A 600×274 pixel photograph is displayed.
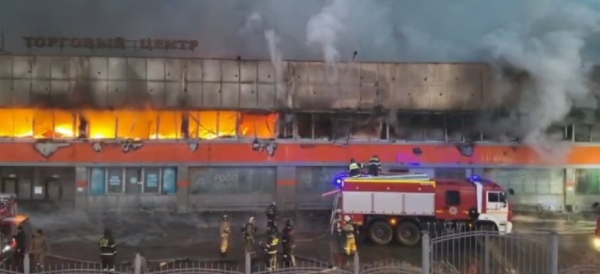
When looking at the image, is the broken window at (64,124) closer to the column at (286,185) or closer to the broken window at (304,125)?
the column at (286,185)

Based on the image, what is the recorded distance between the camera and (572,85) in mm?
21656

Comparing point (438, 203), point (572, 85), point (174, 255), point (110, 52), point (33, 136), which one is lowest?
point (174, 255)

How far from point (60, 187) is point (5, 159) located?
2.22 m

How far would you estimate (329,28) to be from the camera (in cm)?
2331

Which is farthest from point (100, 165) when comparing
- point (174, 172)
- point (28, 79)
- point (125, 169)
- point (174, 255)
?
point (174, 255)

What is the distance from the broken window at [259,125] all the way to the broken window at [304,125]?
0.87 m

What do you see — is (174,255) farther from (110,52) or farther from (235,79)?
(110,52)

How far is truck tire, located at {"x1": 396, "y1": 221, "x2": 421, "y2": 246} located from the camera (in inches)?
645

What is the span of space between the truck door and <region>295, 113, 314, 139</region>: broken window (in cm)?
932

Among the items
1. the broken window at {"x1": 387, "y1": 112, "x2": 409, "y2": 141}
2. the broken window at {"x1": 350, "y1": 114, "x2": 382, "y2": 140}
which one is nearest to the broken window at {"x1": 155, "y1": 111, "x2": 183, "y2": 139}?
the broken window at {"x1": 350, "y1": 114, "x2": 382, "y2": 140}

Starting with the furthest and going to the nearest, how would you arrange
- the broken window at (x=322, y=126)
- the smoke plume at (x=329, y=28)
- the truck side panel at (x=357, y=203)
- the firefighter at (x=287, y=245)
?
1. the broken window at (x=322, y=126)
2. the smoke plume at (x=329, y=28)
3. the truck side panel at (x=357, y=203)
4. the firefighter at (x=287, y=245)

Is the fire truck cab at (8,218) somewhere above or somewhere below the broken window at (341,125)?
below

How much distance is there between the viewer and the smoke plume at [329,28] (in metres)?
23.3

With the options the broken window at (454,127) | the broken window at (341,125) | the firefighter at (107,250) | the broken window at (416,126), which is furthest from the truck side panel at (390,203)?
the broken window at (454,127)
